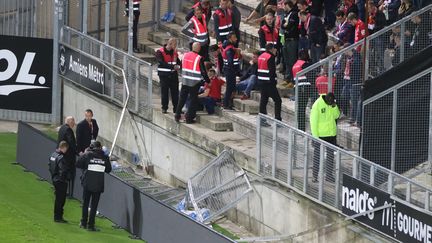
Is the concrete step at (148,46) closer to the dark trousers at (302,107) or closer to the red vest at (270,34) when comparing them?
the red vest at (270,34)

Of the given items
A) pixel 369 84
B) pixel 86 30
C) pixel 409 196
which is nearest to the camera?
pixel 409 196

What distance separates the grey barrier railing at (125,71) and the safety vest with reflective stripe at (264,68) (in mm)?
2948

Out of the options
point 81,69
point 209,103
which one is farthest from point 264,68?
point 81,69

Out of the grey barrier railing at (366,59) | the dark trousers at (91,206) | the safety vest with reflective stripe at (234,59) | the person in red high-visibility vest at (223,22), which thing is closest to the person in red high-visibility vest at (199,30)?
the person in red high-visibility vest at (223,22)

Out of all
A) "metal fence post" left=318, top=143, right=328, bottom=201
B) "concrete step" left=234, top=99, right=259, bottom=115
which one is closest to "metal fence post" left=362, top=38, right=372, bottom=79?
"metal fence post" left=318, top=143, right=328, bottom=201

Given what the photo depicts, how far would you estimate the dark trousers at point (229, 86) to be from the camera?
92.5 ft

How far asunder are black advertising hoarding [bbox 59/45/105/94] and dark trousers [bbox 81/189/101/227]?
21.2 ft

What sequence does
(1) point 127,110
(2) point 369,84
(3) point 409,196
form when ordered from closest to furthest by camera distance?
(3) point 409,196 < (2) point 369,84 < (1) point 127,110

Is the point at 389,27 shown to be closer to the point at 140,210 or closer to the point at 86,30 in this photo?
the point at 140,210

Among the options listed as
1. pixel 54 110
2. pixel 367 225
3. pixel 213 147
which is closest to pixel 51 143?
pixel 213 147

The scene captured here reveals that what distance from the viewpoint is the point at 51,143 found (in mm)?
27312

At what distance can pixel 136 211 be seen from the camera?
2469 cm

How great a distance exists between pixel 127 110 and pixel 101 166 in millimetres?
5551

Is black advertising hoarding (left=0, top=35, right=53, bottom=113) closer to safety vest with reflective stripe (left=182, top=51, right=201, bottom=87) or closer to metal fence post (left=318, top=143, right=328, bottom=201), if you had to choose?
safety vest with reflective stripe (left=182, top=51, right=201, bottom=87)
